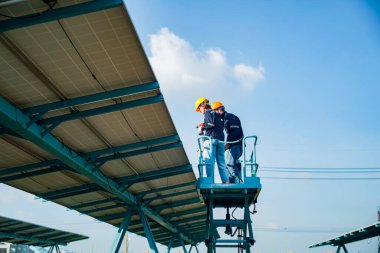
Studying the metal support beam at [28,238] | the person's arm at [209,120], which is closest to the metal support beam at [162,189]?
the person's arm at [209,120]

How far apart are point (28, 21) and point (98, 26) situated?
1225 mm

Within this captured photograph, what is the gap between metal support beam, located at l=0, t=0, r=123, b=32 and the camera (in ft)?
20.0

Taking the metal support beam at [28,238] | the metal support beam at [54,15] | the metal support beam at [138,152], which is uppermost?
the metal support beam at [54,15]

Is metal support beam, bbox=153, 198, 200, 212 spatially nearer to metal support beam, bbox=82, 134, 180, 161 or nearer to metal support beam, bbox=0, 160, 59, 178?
metal support beam, bbox=82, 134, 180, 161

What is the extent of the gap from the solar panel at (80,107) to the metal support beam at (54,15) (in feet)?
0.05

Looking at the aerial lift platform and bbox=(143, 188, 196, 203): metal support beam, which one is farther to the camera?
bbox=(143, 188, 196, 203): metal support beam

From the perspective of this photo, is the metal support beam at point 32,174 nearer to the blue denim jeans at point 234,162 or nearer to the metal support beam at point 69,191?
the metal support beam at point 69,191

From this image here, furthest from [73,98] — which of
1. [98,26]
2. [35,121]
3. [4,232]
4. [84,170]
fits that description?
[4,232]

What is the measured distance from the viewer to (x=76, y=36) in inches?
277

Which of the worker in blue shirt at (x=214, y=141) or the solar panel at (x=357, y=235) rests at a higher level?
the worker in blue shirt at (x=214, y=141)

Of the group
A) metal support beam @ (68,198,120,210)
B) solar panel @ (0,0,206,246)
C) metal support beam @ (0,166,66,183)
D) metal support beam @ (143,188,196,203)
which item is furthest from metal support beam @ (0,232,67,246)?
metal support beam @ (0,166,66,183)

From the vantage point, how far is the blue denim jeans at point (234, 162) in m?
9.98

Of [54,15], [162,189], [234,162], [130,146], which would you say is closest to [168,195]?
[162,189]

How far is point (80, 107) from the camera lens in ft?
30.3
